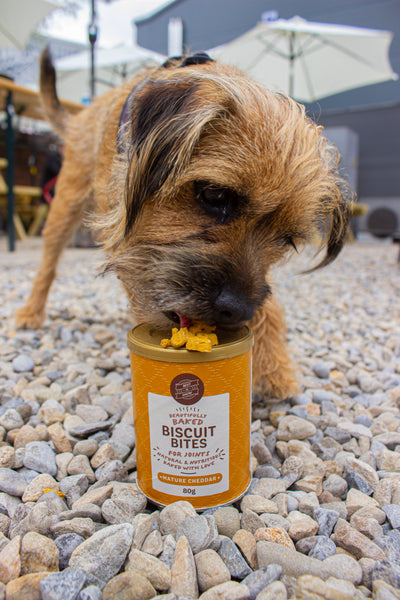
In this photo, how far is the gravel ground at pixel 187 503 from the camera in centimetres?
103

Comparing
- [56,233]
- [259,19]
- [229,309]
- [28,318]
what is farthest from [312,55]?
[229,309]

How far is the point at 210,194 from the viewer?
1.44 metres

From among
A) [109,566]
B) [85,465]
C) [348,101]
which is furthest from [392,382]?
[348,101]

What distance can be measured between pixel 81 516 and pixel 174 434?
14.0 inches

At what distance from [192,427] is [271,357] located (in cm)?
101

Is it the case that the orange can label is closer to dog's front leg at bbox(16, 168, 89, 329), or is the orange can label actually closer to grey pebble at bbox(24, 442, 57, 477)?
grey pebble at bbox(24, 442, 57, 477)

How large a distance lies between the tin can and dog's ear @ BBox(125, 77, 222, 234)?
52 cm

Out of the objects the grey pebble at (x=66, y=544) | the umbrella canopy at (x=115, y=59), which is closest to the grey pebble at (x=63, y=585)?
the grey pebble at (x=66, y=544)

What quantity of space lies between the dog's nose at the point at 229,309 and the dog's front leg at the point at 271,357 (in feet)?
2.10

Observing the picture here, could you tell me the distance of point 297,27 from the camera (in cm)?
927

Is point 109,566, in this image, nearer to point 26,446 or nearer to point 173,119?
point 26,446

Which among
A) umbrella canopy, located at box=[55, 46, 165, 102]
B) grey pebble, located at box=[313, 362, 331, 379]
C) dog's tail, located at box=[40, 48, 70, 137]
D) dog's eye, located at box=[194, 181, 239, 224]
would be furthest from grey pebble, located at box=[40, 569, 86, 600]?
umbrella canopy, located at box=[55, 46, 165, 102]

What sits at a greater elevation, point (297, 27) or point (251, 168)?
point (297, 27)

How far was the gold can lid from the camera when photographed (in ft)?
3.96
